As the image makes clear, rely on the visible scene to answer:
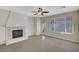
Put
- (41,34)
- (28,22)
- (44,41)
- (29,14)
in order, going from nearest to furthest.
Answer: (29,14) → (28,22) → (41,34) → (44,41)

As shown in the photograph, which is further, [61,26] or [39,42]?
[39,42]

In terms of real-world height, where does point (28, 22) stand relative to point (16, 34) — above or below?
above
